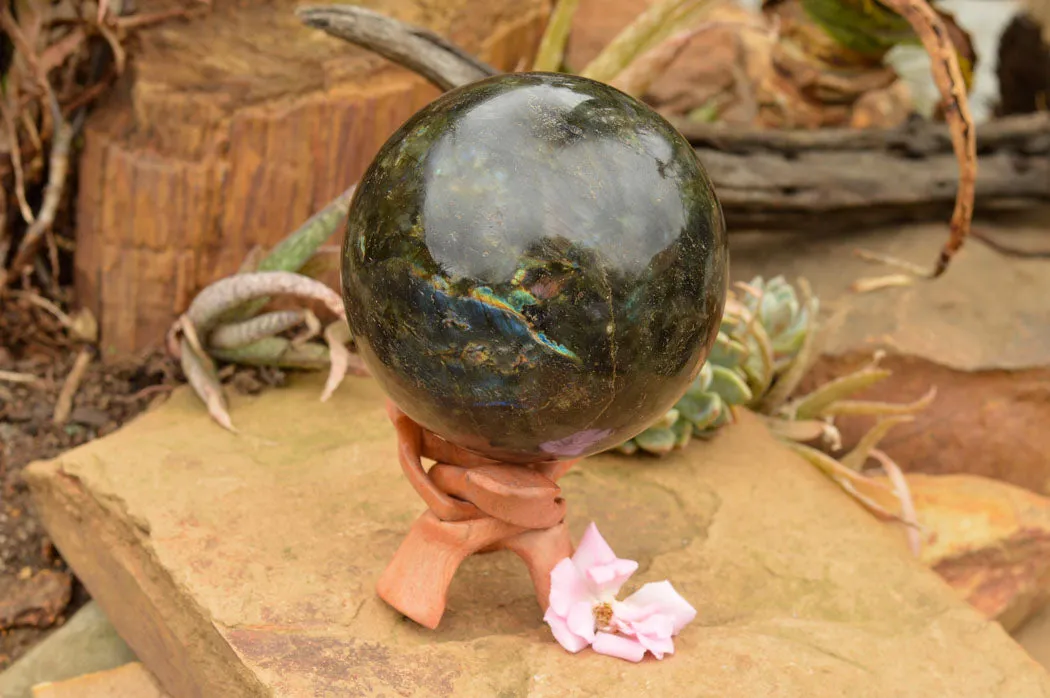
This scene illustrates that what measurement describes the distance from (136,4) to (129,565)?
1.60m

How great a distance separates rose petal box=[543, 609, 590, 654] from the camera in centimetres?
191

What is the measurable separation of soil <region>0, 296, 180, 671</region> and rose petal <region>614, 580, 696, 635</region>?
1.43 m

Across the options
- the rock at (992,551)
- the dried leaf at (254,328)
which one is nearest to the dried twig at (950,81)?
the rock at (992,551)

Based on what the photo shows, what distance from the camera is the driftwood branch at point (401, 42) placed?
→ 280 centimetres

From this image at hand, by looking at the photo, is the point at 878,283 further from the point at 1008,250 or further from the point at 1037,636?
the point at 1037,636

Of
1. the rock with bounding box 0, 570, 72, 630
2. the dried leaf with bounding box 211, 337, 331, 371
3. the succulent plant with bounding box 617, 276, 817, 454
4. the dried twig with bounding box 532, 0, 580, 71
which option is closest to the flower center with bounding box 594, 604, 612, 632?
Answer: the succulent plant with bounding box 617, 276, 817, 454

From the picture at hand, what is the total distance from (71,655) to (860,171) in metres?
2.81

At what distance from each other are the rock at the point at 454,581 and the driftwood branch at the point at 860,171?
1.00 m

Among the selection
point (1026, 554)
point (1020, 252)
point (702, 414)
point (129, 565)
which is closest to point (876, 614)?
point (702, 414)

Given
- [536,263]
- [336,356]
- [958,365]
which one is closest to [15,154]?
[336,356]

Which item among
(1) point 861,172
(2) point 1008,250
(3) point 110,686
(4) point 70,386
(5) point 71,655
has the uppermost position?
(1) point 861,172

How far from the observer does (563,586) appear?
1.94m

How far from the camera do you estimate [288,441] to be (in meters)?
2.65

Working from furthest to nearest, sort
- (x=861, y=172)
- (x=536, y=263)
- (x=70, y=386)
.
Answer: (x=861, y=172)
(x=70, y=386)
(x=536, y=263)
